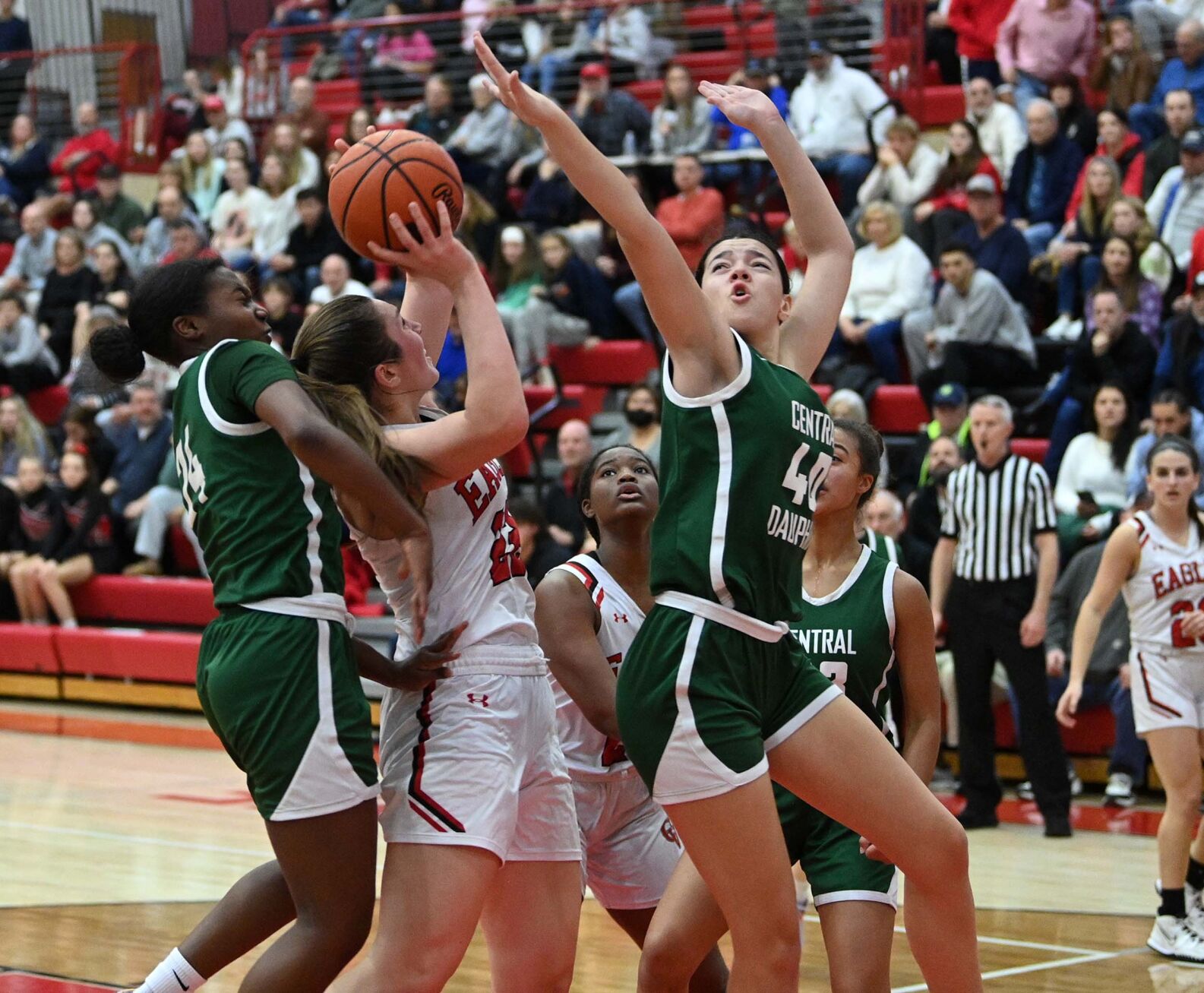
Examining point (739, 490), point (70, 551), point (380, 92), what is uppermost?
point (739, 490)

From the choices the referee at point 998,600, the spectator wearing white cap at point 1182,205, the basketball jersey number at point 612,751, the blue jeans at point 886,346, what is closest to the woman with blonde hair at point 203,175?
the blue jeans at point 886,346

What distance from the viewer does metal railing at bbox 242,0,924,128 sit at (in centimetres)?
1387

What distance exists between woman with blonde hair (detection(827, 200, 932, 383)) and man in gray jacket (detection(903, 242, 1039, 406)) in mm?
425

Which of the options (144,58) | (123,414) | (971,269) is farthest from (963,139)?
(144,58)

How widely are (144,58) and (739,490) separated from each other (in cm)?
1684

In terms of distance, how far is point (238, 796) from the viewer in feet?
29.5

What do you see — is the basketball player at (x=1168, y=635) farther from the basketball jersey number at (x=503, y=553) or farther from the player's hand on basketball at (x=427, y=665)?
the player's hand on basketball at (x=427, y=665)

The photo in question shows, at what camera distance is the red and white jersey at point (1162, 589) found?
632 centimetres

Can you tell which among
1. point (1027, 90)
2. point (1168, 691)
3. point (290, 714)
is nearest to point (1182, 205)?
point (1027, 90)

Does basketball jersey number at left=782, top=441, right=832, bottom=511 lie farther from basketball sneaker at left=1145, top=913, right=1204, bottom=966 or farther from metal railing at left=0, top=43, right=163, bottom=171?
metal railing at left=0, top=43, right=163, bottom=171

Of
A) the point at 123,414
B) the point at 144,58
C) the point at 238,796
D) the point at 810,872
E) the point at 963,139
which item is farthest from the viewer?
the point at 144,58

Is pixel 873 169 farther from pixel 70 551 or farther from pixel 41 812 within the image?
pixel 41 812

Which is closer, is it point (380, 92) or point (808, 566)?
point (808, 566)

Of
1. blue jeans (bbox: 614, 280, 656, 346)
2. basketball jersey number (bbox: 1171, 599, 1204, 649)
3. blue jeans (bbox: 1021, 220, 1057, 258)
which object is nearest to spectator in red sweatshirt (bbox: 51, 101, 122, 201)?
blue jeans (bbox: 614, 280, 656, 346)
